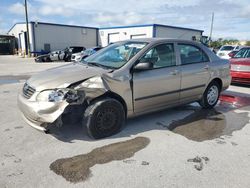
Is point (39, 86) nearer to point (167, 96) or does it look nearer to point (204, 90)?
point (167, 96)

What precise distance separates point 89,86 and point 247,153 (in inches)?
101

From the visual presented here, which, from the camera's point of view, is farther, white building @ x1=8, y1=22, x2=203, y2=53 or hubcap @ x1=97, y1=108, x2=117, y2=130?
white building @ x1=8, y1=22, x2=203, y2=53

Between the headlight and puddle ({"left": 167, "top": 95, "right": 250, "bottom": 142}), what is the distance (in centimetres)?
208

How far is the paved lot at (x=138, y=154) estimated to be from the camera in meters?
2.87

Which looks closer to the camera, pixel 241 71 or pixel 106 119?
pixel 106 119

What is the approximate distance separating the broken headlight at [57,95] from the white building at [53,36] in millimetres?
29258

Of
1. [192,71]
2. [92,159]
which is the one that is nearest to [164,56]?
[192,71]

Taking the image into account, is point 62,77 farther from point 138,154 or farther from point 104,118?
point 138,154

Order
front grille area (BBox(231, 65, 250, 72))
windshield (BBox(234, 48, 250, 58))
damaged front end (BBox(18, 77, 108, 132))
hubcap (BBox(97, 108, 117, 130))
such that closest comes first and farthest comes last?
damaged front end (BBox(18, 77, 108, 132))
hubcap (BBox(97, 108, 117, 130))
front grille area (BBox(231, 65, 250, 72))
windshield (BBox(234, 48, 250, 58))

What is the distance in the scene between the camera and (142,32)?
32.1 meters

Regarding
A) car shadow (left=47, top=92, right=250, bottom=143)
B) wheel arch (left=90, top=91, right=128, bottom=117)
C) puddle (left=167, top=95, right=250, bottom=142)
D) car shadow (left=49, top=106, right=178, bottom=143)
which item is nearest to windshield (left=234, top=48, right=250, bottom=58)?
puddle (left=167, top=95, right=250, bottom=142)

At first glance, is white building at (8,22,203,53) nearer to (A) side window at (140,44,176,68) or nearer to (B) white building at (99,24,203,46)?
(B) white building at (99,24,203,46)

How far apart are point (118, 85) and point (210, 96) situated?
283cm

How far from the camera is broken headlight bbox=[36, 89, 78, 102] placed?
3617 mm
